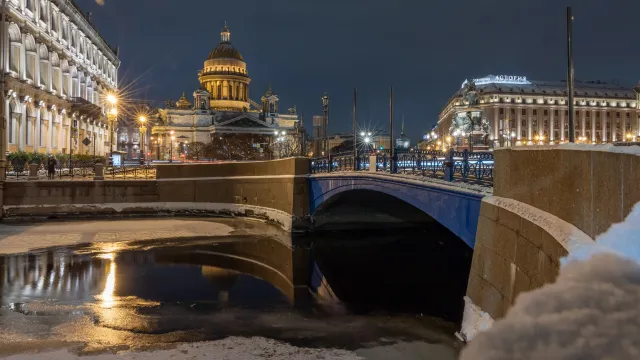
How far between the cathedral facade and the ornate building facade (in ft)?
124

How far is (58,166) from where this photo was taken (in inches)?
1781

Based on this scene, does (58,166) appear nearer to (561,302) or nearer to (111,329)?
(111,329)

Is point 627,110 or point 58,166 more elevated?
point 627,110

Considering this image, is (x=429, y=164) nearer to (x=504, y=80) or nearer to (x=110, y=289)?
(x=110, y=289)

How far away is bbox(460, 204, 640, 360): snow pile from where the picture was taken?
3293 mm

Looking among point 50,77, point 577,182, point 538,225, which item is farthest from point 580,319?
point 50,77

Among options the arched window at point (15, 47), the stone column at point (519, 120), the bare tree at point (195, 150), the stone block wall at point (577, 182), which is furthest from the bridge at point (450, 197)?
the stone column at point (519, 120)

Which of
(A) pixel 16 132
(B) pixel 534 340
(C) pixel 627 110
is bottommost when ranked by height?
(B) pixel 534 340

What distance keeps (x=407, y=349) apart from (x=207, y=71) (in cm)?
11659

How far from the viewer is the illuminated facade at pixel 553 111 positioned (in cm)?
10125

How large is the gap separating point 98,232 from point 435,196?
19.7 meters

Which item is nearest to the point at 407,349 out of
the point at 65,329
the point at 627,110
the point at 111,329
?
the point at 111,329

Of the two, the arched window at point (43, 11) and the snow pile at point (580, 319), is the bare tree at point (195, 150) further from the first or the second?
the snow pile at point (580, 319)

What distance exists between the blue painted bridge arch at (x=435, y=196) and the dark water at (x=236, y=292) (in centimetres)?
244
